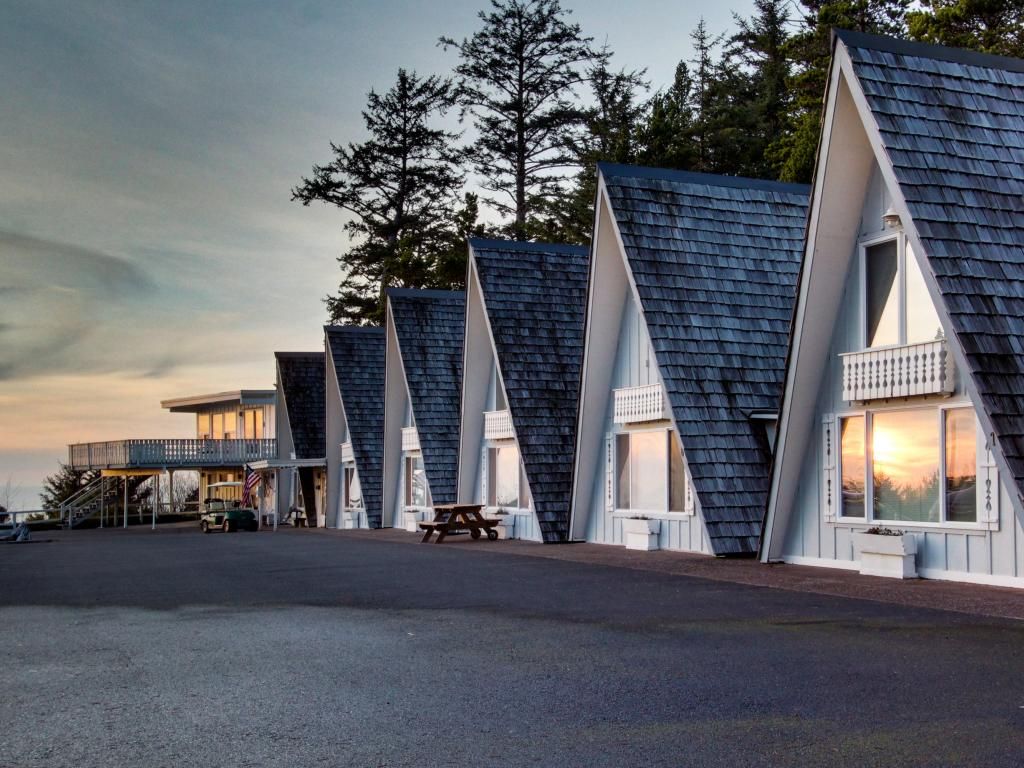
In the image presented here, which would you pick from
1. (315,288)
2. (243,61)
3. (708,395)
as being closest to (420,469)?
(243,61)

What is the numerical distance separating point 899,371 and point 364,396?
25.3 metres

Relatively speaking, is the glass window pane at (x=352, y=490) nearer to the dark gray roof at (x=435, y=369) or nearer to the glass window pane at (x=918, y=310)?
→ the dark gray roof at (x=435, y=369)

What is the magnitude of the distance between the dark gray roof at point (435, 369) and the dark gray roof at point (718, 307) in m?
12.0

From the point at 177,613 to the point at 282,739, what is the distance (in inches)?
267

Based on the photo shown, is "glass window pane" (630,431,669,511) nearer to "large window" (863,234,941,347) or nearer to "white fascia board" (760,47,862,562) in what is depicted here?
"white fascia board" (760,47,862,562)

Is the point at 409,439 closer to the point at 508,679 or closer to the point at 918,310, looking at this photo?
the point at 918,310

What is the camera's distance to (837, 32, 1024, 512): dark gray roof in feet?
42.8

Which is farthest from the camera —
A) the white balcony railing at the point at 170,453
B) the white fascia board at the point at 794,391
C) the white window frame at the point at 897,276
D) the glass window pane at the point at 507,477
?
the white balcony railing at the point at 170,453

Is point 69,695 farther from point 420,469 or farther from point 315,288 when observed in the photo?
point 315,288

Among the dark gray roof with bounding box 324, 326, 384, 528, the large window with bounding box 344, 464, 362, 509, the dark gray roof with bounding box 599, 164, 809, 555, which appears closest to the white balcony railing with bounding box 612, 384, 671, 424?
the dark gray roof with bounding box 599, 164, 809, 555

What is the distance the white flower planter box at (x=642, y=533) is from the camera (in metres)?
21.8

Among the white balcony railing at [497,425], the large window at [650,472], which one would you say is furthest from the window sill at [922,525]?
the white balcony railing at [497,425]

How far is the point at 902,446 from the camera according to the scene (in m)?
16.1

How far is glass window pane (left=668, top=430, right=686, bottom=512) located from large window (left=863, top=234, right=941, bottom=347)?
5.63 metres
